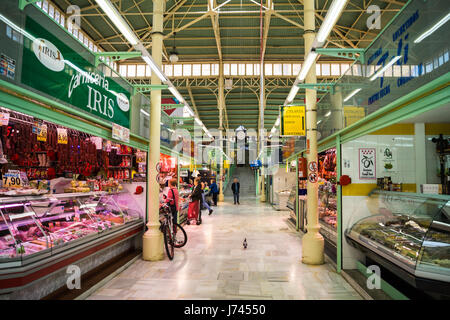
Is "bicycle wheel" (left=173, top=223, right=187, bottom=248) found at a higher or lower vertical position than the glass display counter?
lower

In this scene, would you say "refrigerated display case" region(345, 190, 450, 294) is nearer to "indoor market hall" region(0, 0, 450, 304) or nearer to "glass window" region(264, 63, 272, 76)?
"indoor market hall" region(0, 0, 450, 304)

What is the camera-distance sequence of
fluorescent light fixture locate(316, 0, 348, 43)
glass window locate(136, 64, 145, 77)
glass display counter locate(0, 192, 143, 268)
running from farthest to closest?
glass window locate(136, 64, 145, 77), glass display counter locate(0, 192, 143, 268), fluorescent light fixture locate(316, 0, 348, 43)

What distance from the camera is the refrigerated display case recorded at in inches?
112

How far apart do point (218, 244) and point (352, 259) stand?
10.8 ft

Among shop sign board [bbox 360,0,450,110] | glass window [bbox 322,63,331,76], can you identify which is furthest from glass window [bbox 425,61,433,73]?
glass window [bbox 322,63,331,76]

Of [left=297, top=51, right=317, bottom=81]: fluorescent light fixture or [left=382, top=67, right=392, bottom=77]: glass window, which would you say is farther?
[left=297, top=51, right=317, bottom=81]: fluorescent light fixture

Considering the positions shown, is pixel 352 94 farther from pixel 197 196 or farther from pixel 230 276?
pixel 197 196

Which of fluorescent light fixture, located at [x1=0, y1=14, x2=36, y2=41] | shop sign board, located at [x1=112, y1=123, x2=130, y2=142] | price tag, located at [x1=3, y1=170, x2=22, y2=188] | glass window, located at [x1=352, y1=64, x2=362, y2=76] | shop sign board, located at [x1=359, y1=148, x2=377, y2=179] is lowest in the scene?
price tag, located at [x1=3, y1=170, x2=22, y2=188]

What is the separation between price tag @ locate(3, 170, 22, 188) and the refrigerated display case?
18.0ft

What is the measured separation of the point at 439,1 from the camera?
8.05ft

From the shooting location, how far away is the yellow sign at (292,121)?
677 centimetres

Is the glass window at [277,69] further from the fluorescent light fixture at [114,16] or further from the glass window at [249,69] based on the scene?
the fluorescent light fixture at [114,16]

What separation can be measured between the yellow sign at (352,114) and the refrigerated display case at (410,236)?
4.59ft
